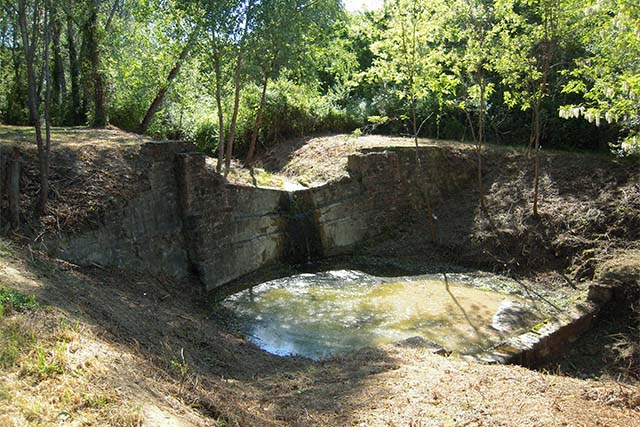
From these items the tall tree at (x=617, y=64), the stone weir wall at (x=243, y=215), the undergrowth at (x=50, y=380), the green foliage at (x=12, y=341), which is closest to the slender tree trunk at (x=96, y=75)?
the stone weir wall at (x=243, y=215)

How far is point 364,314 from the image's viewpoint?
9000 millimetres

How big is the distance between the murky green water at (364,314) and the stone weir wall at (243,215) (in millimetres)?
896

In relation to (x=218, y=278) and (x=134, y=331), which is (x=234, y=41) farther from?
(x=134, y=331)

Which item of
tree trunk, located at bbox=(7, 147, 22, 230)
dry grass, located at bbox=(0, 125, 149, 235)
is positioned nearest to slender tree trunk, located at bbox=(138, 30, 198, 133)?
dry grass, located at bbox=(0, 125, 149, 235)

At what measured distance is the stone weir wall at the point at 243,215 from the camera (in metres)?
8.44

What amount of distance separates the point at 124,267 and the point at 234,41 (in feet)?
15.2

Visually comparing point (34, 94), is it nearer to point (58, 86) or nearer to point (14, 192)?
point (14, 192)

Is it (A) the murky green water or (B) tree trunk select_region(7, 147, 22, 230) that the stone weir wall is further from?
(A) the murky green water

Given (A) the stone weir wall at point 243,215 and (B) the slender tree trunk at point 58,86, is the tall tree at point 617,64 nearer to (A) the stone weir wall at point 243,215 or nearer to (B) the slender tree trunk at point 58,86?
(A) the stone weir wall at point 243,215

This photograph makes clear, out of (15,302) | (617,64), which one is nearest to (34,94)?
(15,302)

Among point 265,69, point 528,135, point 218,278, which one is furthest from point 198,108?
point 528,135

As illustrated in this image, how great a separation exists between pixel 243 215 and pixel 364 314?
3.01 m

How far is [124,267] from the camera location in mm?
8203

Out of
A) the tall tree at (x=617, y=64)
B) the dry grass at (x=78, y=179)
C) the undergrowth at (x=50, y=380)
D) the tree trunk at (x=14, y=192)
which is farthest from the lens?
the dry grass at (x=78, y=179)
